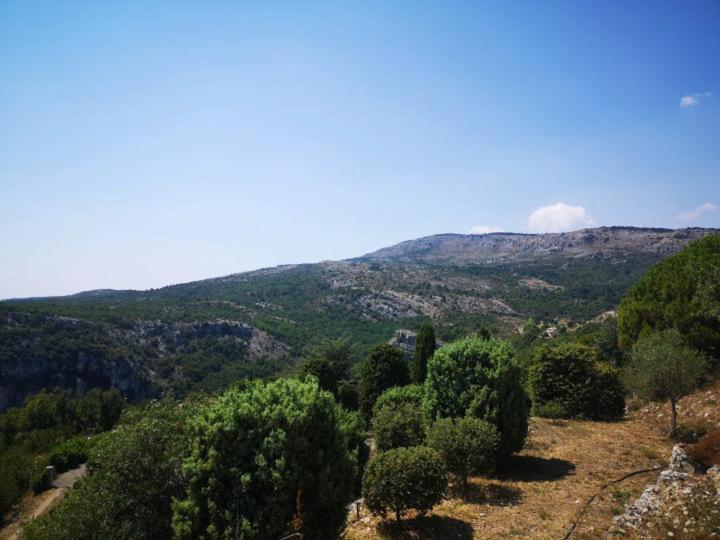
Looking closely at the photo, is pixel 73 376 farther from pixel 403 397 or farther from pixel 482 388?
pixel 482 388

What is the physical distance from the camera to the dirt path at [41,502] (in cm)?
2174

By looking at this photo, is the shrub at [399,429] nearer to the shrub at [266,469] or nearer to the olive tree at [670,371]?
the shrub at [266,469]

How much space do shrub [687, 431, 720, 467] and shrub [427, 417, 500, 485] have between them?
625cm

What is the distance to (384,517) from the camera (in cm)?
1288

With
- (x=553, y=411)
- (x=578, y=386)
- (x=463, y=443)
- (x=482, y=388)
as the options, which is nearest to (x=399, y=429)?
(x=482, y=388)

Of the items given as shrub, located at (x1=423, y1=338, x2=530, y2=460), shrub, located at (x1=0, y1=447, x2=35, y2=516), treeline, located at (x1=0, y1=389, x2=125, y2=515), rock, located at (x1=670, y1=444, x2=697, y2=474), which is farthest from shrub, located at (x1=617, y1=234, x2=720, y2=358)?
treeline, located at (x1=0, y1=389, x2=125, y2=515)

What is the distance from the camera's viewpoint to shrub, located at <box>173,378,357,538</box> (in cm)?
894

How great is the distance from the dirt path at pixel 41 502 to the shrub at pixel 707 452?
27.1 metres

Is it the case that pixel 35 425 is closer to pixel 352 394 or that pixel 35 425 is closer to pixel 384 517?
pixel 352 394

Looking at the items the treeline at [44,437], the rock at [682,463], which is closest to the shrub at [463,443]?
the rock at [682,463]

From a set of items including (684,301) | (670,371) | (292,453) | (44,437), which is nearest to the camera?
(292,453)

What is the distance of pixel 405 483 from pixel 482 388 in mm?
6694

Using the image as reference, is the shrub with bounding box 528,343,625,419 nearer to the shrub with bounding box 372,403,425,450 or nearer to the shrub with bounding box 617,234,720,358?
the shrub with bounding box 617,234,720,358

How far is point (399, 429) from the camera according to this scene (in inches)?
771
